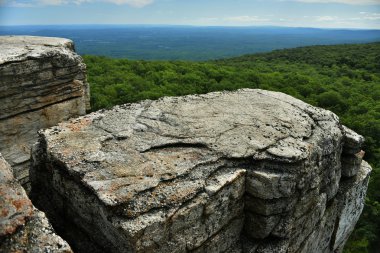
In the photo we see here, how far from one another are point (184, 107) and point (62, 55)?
189 inches

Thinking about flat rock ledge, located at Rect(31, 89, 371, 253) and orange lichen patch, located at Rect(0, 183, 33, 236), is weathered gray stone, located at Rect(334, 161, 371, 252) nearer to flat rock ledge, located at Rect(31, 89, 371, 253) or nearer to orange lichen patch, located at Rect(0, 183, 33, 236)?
flat rock ledge, located at Rect(31, 89, 371, 253)

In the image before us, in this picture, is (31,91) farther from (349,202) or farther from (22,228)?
(349,202)

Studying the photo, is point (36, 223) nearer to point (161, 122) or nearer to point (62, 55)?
point (161, 122)

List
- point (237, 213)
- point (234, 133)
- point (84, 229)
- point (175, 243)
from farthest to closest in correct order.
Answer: point (234, 133)
point (237, 213)
point (84, 229)
point (175, 243)

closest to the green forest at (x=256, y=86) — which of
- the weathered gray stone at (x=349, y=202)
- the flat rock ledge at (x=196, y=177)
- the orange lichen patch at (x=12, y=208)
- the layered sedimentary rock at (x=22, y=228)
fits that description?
the weathered gray stone at (x=349, y=202)

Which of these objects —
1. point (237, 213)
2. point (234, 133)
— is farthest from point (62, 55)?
point (237, 213)

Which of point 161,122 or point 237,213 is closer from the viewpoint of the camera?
point 237,213

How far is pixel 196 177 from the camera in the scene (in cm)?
495

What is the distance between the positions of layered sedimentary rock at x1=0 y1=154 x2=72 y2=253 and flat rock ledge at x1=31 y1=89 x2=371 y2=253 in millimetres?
705

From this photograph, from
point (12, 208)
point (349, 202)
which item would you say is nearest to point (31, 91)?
point (12, 208)

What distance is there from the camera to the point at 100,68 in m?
30.8

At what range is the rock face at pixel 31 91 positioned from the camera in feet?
30.4

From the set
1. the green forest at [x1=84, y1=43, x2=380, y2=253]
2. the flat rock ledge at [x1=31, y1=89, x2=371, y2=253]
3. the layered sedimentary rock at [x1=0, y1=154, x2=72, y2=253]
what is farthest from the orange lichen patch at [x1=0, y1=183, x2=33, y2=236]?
the green forest at [x1=84, y1=43, x2=380, y2=253]

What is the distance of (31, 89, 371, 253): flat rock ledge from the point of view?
4535mm
